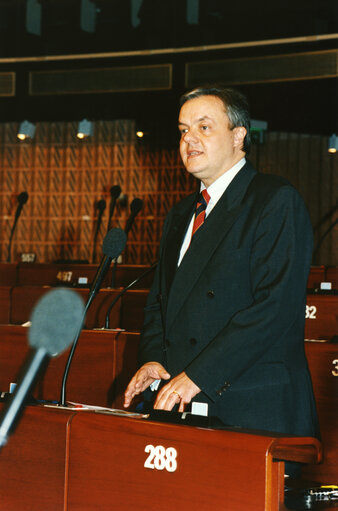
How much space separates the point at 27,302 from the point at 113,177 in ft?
19.1

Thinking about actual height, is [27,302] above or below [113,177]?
below

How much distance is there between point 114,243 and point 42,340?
1.20m

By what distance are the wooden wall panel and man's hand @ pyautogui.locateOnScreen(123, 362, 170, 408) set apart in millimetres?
8831

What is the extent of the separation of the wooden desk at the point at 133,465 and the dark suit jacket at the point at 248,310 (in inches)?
Result: 10.9

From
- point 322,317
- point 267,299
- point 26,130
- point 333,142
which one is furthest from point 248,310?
point 26,130

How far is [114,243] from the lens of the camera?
1.96 metres

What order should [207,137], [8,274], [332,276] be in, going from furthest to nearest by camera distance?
[8,274], [332,276], [207,137]

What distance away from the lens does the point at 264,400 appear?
1688mm

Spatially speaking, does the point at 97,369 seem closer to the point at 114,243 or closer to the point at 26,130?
the point at 114,243

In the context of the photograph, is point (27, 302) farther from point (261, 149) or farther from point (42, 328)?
point (261, 149)

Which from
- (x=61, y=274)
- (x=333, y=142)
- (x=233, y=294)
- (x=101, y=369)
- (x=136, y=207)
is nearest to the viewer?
(x=233, y=294)

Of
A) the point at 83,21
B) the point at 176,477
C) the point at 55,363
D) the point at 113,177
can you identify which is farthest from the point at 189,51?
the point at 176,477

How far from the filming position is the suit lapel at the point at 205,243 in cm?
182

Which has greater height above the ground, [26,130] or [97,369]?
[26,130]
